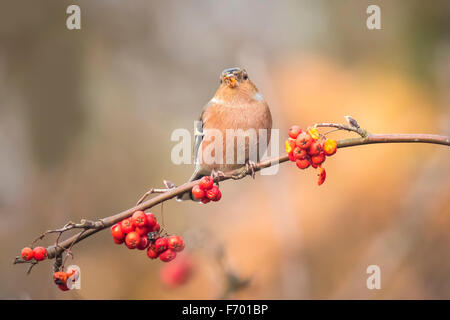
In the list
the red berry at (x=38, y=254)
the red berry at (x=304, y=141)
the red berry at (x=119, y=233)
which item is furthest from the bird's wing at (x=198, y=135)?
the red berry at (x=38, y=254)

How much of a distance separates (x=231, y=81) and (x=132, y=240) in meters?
1.70

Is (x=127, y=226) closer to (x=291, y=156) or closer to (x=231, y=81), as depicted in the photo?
(x=291, y=156)

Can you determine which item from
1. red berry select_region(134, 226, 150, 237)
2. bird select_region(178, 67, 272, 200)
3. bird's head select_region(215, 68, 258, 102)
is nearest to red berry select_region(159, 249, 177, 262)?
red berry select_region(134, 226, 150, 237)

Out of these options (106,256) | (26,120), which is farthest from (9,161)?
(106,256)

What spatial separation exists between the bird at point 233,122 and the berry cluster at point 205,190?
3.39ft

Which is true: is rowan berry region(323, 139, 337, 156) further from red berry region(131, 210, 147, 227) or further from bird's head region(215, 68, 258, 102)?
bird's head region(215, 68, 258, 102)

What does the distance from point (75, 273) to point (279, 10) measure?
16.6 ft

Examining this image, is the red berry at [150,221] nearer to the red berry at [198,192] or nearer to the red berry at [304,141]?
the red berry at [198,192]

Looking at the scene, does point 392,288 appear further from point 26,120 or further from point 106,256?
point 26,120

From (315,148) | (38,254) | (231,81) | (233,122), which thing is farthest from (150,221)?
(231,81)

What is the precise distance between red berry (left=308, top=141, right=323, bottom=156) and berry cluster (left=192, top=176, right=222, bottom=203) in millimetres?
457

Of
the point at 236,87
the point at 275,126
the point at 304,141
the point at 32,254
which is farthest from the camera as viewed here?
the point at 275,126

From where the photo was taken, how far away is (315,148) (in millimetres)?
2066

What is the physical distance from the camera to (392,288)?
4.52 m
